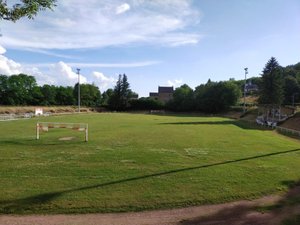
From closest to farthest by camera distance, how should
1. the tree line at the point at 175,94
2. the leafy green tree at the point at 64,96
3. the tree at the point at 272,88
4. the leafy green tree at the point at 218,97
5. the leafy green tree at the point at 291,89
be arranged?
the tree at the point at 272,88 → the tree line at the point at 175,94 → the leafy green tree at the point at 218,97 → the leafy green tree at the point at 291,89 → the leafy green tree at the point at 64,96

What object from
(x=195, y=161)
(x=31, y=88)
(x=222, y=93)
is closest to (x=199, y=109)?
(x=222, y=93)

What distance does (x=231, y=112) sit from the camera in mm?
88188

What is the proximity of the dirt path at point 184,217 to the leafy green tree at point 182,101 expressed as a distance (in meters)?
90.8

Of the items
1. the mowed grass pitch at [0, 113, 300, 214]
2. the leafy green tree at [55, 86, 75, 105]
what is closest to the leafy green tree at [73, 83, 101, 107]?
the leafy green tree at [55, 86, 75, 105]

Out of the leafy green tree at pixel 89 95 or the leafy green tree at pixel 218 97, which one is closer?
the leafy green tree at pixel 218 97

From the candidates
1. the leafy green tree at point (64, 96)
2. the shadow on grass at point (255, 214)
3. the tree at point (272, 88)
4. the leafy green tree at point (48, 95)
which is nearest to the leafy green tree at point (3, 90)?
the leafy green tree at point (48, 95)

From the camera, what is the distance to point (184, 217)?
8.45 meters

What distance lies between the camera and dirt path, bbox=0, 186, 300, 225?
8.02m

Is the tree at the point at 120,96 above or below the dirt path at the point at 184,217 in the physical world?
above

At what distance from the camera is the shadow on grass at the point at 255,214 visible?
26.6ft

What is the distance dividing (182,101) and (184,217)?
307 ft

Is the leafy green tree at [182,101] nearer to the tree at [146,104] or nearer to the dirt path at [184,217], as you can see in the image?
the tree at [146,104]

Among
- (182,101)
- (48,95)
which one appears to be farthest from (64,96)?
(182,101)

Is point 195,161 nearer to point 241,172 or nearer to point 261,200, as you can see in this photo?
point 241,172
